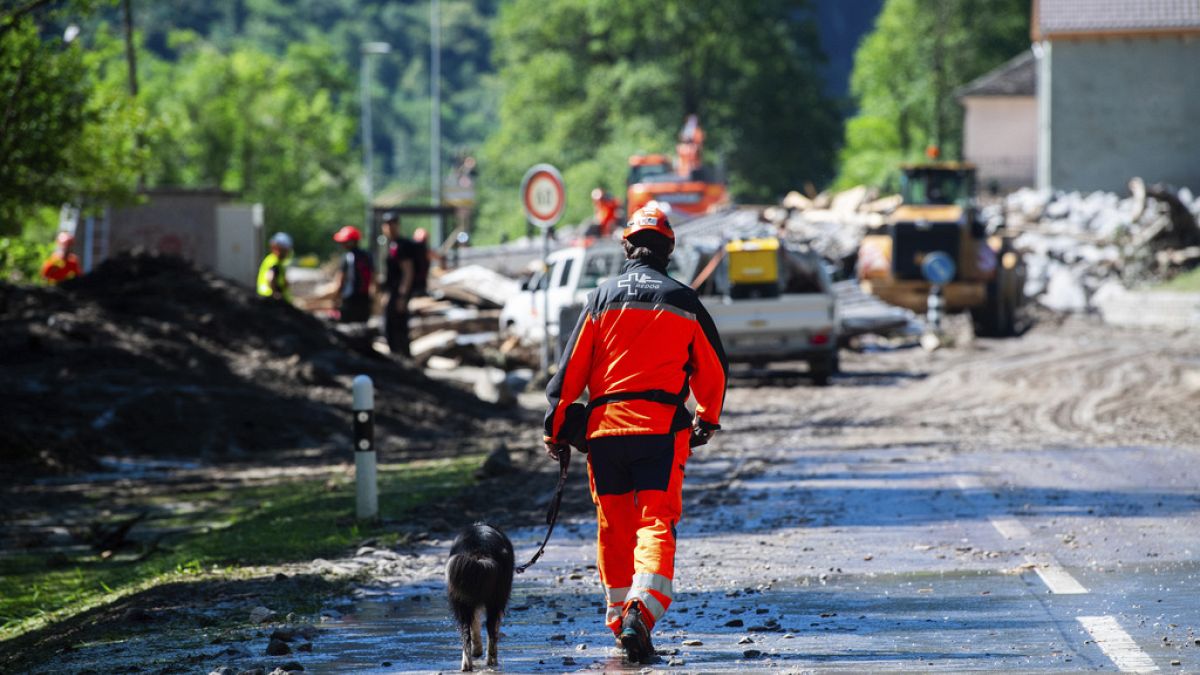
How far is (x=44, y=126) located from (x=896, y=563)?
42.0 feet

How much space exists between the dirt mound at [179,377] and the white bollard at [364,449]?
5.21 meters

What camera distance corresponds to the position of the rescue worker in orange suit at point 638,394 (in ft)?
24.0

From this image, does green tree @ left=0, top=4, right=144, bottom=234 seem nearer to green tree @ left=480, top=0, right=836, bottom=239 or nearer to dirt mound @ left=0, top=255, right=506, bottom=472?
dirt mound @ left=0, top=255, right=506, bottom=472

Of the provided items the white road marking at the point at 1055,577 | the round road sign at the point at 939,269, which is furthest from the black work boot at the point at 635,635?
the round road sign at the point at 939,269

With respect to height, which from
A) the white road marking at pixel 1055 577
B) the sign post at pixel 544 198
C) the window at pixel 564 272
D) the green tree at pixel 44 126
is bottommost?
the white road marking at pixel 1055 577

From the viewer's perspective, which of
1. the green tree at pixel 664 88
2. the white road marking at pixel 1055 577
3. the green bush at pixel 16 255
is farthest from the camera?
the green tree at pixel 664 88

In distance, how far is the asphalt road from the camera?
7.26m

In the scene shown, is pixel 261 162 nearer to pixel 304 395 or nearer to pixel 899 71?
pixel 899 71

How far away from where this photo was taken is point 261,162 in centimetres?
6594

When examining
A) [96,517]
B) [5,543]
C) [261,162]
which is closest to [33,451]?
[96,517]

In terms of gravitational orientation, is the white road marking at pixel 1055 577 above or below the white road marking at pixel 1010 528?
above

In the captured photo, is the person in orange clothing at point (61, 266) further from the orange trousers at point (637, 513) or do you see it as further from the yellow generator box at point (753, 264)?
the orange trousers at point (637, 513)

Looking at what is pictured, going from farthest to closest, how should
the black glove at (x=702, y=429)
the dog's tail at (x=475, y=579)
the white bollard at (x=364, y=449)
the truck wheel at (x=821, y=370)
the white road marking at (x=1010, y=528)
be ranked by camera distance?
the truck wheel at (x=821, y=370) < the white bollard at (x=364, y=449) < the white road marking at (x=1010, y=528) < the black glove at (x=702, y=429) < the dog's tail at (x=475, y=579)

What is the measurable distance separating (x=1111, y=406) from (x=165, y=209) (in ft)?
59.7
